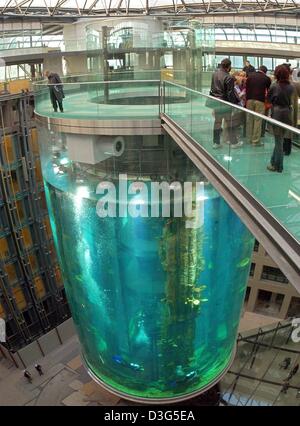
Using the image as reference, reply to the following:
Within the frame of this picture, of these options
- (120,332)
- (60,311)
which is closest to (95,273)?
(120,332)

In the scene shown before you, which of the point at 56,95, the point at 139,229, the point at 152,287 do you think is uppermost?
the point at 56,95

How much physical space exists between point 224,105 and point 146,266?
4308mm

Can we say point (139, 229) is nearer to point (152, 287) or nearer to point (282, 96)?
point (152, 287)

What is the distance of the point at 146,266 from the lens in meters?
8.79

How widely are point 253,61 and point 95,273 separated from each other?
65.2 feet

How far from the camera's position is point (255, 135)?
4527mm

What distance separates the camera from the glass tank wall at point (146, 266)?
852cm

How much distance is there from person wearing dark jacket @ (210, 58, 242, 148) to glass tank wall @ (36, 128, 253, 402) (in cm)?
167

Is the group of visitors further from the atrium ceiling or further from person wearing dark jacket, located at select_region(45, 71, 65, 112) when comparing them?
the atrium ceiling

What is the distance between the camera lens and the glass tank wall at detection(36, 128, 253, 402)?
852cm

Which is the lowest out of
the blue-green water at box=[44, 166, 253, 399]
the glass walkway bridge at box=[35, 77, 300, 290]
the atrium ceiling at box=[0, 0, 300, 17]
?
the blue-green water at box=[44, 166, 253, 399]

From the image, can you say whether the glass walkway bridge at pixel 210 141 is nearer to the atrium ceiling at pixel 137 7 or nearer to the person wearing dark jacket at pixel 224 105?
the person wearing dark jacket at pixel 224 105

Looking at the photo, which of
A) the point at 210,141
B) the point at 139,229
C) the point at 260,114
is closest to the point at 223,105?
the point at 210,141

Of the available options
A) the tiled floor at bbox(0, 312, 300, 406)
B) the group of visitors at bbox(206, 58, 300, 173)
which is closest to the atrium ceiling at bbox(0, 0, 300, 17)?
the tiled floor at bbox(0, 312, 300, 406)
